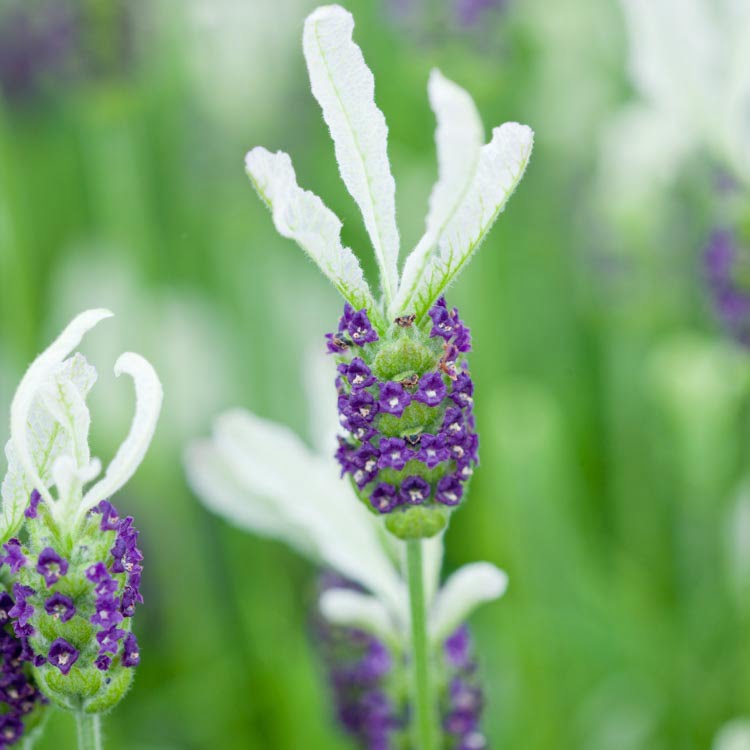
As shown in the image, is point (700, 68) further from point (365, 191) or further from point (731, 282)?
point (365, 191)

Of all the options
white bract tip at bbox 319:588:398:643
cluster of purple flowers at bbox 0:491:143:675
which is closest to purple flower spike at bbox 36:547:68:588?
cluster of purple flowers at bbox 0:491:143:675

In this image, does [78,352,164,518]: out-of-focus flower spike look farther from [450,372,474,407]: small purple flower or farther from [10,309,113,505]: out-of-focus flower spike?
[450,372,474,407]: small purple flower

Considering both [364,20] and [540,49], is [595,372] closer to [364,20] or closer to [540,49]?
[540,49]

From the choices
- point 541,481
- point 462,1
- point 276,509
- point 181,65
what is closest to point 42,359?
point 276,509

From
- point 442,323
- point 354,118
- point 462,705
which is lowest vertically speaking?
point 462,705

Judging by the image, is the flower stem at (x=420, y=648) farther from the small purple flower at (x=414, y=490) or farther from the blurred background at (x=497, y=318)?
the blurred background at (x=497, y=318)

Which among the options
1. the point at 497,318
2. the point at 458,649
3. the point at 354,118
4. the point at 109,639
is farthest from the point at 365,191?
the point at 497,318
